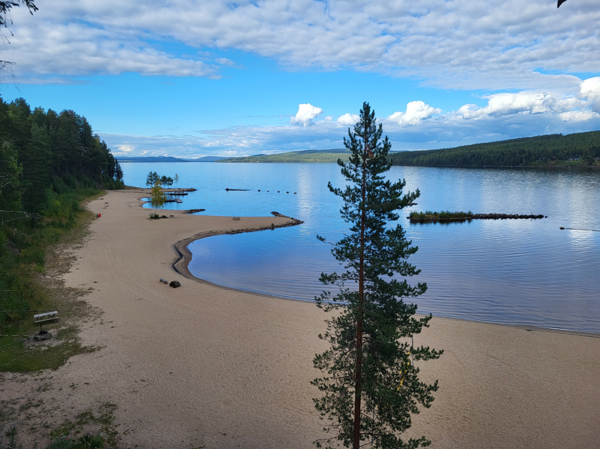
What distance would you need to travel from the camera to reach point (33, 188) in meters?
41.2

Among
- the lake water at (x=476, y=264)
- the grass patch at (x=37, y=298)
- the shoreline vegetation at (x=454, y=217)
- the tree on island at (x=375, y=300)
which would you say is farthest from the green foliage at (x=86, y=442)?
the shoreline vegetation at (x=454, y=217)

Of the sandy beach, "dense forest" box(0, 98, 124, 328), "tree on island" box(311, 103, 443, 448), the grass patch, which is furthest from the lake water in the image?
"tree on island" box(311, 103, 443, 448)

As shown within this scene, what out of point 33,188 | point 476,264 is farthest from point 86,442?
point 33,188

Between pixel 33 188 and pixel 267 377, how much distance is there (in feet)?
134

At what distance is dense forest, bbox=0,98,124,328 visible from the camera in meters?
17.7

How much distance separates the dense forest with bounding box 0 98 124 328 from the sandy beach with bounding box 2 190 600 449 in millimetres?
4301

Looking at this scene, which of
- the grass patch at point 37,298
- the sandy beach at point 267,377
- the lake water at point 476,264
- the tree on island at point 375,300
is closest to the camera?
the tree on island at point 375,300

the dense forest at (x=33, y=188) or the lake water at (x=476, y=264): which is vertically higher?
the dense forest at (x=33, y=188)

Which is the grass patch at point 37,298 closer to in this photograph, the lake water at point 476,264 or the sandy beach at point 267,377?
the sandy beach at point 267,377

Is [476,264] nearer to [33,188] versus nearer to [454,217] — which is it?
[454,217]

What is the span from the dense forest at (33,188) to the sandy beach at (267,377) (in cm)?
430

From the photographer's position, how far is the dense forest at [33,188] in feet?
58.1

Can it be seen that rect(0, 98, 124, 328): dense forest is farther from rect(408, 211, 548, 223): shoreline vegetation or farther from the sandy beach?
rect(408, 211, 548, 223): shoreline vegetation

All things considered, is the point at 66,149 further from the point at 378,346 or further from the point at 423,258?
the point at 378,346
